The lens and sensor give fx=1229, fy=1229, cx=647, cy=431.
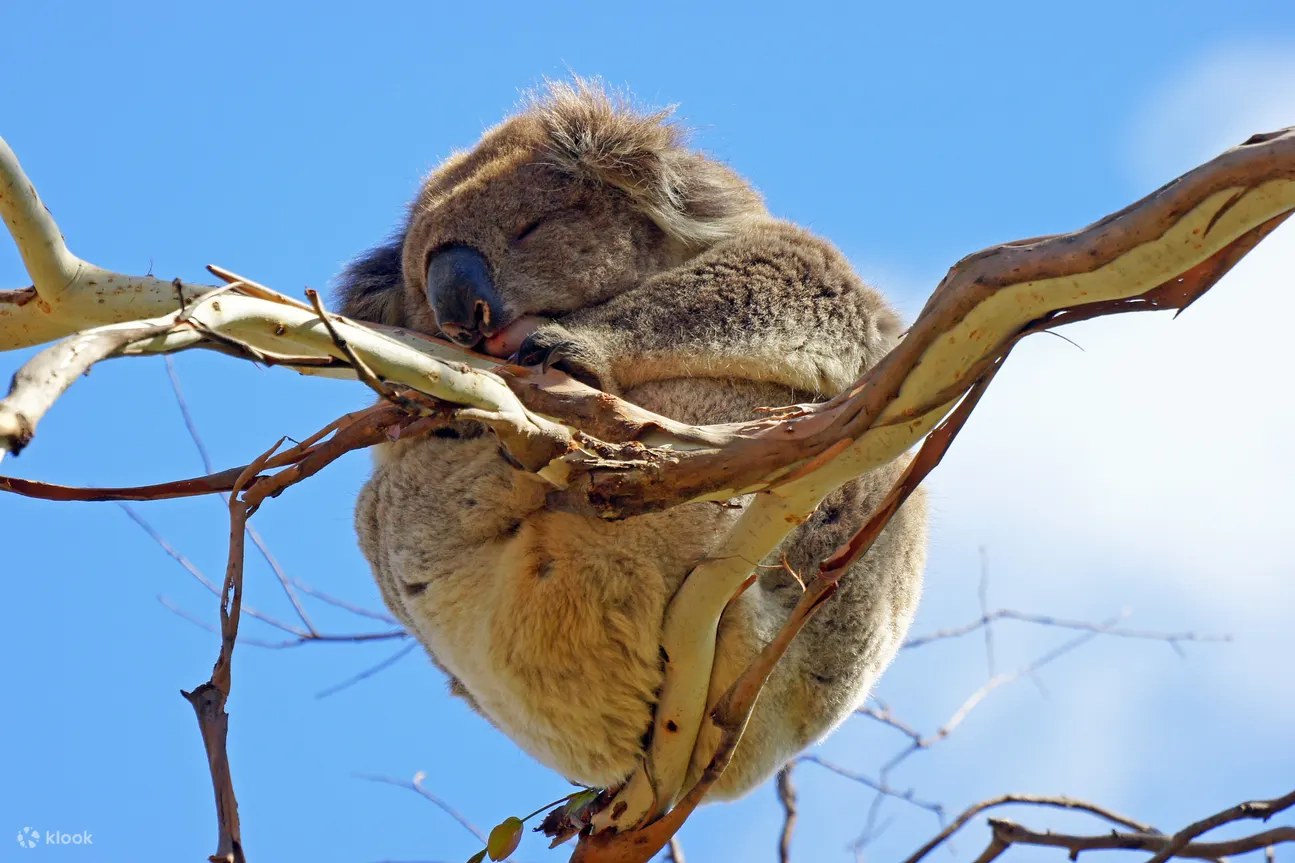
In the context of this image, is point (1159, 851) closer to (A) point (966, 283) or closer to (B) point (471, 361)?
(A) point (966, 283)

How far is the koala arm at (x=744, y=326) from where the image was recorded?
3021mm

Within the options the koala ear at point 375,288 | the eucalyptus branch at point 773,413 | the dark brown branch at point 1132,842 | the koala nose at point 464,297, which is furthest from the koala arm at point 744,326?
the dark brown branch at point 1132,842

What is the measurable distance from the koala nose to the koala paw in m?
0.47

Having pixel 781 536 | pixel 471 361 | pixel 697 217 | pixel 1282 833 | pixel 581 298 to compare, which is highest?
pixel 697 217

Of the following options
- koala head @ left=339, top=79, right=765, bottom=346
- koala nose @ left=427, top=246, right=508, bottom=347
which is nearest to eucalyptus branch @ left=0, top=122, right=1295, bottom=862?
koala nose @ left=427, top=246, right=508, bottom=347

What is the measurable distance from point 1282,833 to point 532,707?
69.3 inches

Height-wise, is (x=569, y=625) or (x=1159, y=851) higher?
(x=569, y=625)

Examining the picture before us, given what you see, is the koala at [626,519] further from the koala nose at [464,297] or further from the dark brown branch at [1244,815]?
the dark brown branch at [1244,815]

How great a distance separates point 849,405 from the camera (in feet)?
7.42

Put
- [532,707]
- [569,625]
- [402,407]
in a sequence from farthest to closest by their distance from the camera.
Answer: [532,707]
[569,625]
[402,407]

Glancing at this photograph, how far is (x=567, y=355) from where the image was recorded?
292 centimetres

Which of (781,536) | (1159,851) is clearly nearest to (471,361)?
(781,536)

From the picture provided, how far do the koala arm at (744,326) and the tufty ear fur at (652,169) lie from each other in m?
0.40

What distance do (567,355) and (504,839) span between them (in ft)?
3.91
